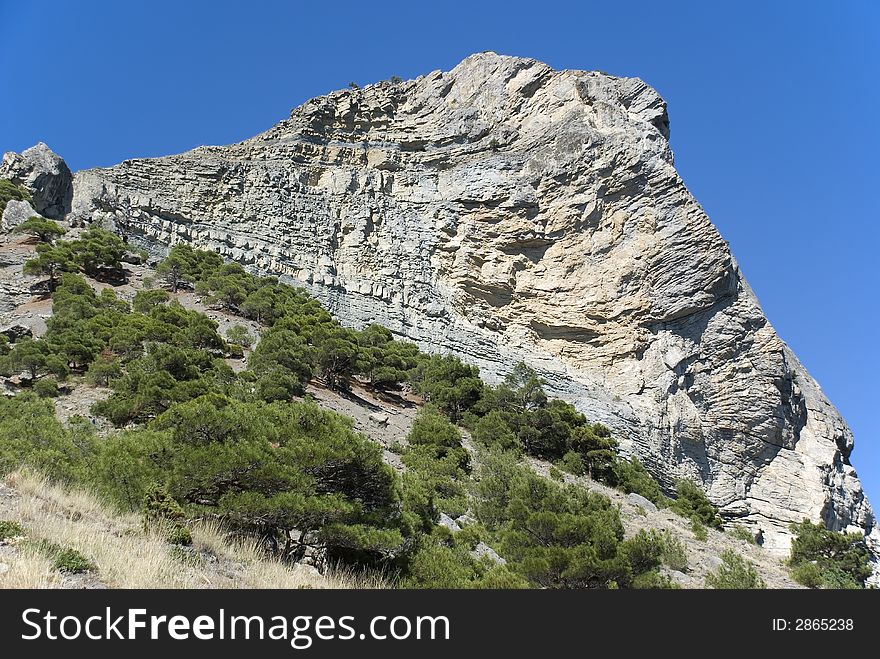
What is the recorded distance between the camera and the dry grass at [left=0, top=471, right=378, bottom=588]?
17.1ft

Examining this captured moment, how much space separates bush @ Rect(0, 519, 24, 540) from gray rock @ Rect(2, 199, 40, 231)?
34.7 m

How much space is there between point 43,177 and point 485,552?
40274mm

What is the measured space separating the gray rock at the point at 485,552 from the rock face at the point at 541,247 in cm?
2112

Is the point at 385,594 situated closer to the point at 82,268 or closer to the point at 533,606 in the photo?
the point at 533,606

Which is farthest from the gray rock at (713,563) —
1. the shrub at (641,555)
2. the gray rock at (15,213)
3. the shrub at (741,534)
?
the gray rock at (15,213)

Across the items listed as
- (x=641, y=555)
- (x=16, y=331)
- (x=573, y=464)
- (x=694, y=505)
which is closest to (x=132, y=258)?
(x=16, y=331)

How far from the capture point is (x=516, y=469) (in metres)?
18.1

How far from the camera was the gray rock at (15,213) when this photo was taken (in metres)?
34.3

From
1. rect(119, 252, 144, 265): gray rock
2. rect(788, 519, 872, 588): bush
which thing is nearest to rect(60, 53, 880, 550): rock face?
rect(119, 252, 144, 265): gray rock

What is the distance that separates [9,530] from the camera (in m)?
5.65

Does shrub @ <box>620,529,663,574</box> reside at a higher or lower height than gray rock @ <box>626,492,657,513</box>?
lower

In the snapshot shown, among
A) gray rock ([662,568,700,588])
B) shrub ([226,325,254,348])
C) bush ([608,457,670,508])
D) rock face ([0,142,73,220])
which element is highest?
rock face ([0,142,73,220])

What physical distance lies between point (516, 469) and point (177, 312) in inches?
611

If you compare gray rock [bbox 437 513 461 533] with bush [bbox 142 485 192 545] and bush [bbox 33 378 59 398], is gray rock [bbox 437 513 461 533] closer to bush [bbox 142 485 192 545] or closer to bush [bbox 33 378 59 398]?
bush [bbox 142 485 192 545]
